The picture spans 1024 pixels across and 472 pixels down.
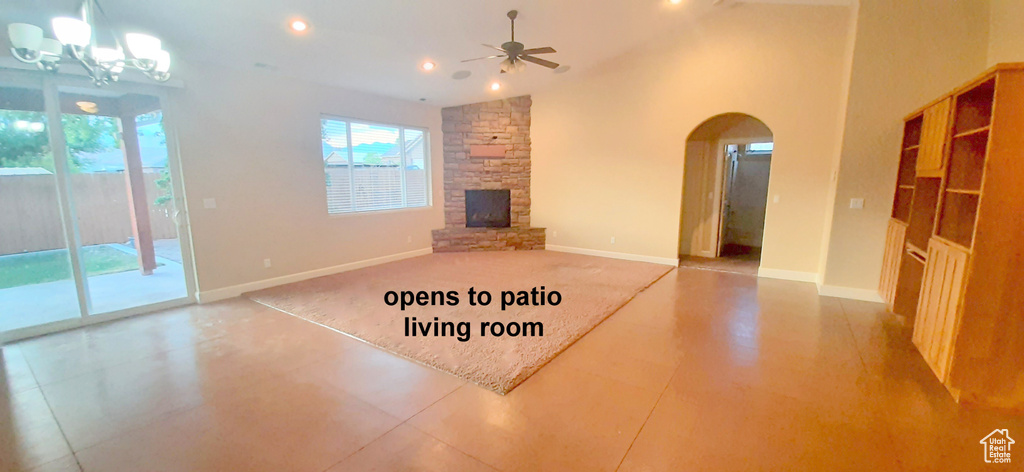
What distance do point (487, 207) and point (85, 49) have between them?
17.2ft

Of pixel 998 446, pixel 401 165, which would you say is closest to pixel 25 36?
pixel 401 165

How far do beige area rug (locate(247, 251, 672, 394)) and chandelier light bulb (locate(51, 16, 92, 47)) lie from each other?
2515 mm

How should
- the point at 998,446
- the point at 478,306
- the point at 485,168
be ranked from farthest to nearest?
the point at 485,168
the point at 478,306
the point at 998,446

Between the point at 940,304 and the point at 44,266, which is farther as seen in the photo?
the point at 44,266

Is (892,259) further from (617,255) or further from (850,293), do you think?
(617,255)

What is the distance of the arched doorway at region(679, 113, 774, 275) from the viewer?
19.9 ft

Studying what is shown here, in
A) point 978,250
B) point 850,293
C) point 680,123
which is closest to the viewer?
point 978,250

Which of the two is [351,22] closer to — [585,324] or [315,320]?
[315,320]

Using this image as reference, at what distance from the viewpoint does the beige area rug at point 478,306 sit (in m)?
2.93

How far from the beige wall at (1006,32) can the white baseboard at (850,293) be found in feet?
7.60

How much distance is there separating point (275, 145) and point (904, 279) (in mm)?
6729

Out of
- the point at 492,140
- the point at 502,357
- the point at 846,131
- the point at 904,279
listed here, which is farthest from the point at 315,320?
the point at 846,131

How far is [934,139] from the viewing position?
2961 millimetres

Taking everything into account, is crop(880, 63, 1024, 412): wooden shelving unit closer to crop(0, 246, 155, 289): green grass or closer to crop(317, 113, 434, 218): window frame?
crop(317, 113, 434, 218): window frame
